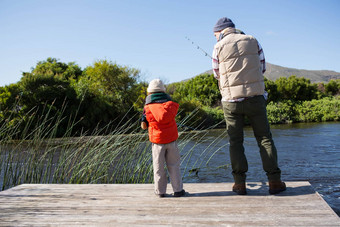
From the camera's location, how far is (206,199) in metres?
2.51

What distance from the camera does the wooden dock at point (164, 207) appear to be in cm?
206

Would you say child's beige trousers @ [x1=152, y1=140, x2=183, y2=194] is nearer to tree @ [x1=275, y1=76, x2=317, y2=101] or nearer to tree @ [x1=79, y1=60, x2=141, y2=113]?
tree @ [x1=79, y1=60, x2=141, y2=113]

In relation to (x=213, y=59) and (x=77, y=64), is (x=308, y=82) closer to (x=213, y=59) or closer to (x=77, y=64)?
(x=77, y=64)

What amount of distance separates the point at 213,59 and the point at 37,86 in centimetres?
1731

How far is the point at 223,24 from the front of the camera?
8.71ft

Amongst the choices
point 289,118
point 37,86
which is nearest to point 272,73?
point 289,118

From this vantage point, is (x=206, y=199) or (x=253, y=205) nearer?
(x=253, y=205)

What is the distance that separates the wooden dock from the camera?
2.06m

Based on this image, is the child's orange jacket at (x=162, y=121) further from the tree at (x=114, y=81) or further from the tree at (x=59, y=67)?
the tree at (x=59, y=67)

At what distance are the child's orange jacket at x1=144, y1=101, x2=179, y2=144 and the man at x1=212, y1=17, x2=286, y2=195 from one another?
47cm

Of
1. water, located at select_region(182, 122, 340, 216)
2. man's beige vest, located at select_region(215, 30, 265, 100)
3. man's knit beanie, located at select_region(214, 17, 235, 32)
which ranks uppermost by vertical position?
man's knit beanie, located at select_region(214, 17, 235, 32)

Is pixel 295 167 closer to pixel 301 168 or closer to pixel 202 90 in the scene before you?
pixel 301 168

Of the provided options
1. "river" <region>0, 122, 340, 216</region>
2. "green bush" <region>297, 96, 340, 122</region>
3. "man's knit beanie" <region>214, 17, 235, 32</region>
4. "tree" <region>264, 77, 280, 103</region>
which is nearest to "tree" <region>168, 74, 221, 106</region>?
"tree" <region>264, 77, 280, 103</region>

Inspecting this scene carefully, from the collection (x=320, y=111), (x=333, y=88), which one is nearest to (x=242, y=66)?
(x=320, y=111)
